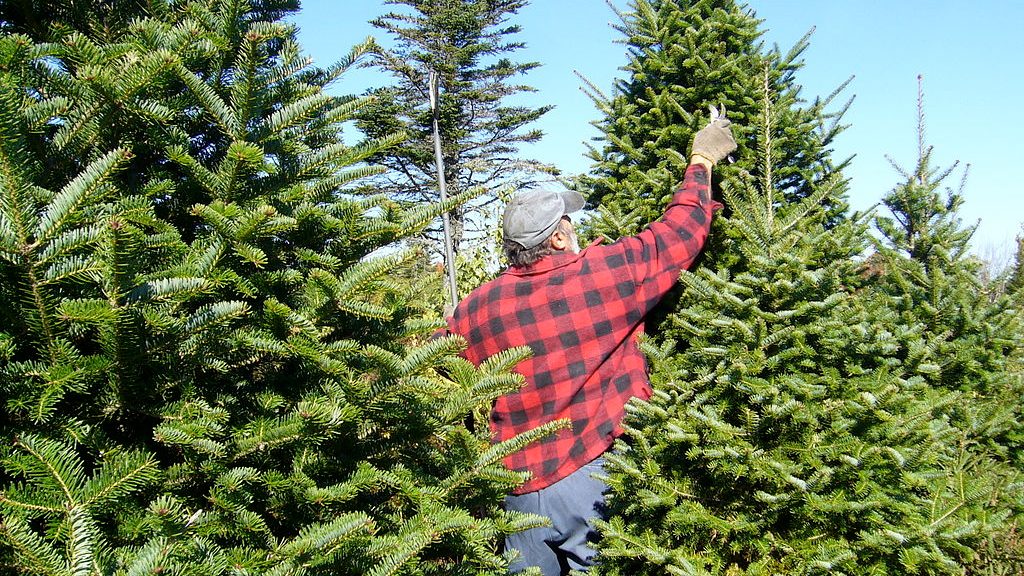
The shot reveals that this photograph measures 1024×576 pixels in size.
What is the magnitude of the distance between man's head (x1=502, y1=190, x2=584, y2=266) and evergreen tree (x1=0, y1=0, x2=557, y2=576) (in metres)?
0.86

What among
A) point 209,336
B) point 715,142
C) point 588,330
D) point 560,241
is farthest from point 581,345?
point 209,336

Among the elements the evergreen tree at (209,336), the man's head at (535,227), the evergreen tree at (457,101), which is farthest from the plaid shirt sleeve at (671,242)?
the evergreen tree at (457,101)

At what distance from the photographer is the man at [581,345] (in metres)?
2.57

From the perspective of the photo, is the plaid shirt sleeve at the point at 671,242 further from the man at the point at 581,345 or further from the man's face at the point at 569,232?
the man's face at the point at 569,232

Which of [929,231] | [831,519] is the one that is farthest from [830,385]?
[929,231]

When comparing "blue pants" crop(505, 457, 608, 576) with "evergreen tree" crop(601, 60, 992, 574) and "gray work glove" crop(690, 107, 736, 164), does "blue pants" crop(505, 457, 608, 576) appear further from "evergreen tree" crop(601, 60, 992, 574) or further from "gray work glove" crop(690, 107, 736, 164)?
"gray work glove" crop(690, 107, 736, 164)

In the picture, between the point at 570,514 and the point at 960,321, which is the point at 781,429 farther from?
the point at 960,321

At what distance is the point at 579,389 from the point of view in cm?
264

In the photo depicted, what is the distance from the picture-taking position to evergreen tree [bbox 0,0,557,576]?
1.26 metres

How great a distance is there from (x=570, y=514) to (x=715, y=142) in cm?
181

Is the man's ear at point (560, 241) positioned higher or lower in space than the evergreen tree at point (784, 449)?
higher

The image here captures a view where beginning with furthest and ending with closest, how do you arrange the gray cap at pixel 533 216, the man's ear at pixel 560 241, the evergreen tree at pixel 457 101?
the evergreen tree at pixel 457 101, the man's ear at pixel 560 241, the gray cap at pixel 533 216

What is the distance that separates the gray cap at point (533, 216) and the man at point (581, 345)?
4 centimetres

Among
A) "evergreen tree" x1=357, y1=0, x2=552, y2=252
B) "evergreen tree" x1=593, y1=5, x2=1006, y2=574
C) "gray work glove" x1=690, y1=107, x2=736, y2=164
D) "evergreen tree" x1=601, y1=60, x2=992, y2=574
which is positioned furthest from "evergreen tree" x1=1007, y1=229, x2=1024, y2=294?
"evergreen tree" x1=357, y1=0, x2=552, y2=252
